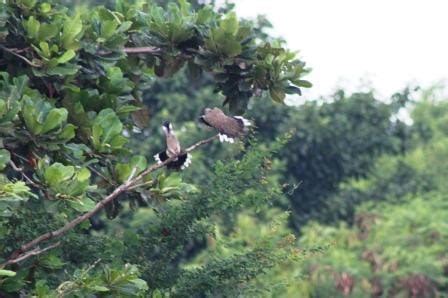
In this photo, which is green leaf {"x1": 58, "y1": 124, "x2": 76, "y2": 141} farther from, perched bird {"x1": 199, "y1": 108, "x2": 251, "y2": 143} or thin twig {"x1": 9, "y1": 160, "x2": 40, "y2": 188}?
perched bird {"x1": 199, "y1": 108, "x2": 251, "y2": 143}

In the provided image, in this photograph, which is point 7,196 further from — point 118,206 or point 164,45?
point 164,45

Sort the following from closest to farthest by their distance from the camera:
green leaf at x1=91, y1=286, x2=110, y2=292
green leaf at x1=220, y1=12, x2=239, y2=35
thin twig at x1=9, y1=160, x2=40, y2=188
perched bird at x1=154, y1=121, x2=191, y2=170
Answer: green leaf at x1=91, y1=286, x2=110, y2=292 → thin twig at x1=9, y1=160, x2=40, y2=188 → perched bird at x1=154, y1=121, x2=191, y2=170 → green leaf at x1=220, y1=12, x2=239, y2=35

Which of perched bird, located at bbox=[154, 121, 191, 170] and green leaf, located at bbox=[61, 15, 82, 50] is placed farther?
green leaf, located at bbox=[61, 15, 82, 50]

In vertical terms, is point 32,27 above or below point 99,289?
above

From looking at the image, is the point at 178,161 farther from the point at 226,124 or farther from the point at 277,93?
the point at 277,93

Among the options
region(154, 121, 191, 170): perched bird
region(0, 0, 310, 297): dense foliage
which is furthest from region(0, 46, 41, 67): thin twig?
region(154, 121, 191, 170): perched bird

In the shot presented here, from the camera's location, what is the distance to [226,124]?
158 inches

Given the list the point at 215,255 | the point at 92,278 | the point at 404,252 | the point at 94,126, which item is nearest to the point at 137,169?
the point at 94,126

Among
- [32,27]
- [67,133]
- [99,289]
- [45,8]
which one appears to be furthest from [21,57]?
[99,289]

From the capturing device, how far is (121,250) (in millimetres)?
4246

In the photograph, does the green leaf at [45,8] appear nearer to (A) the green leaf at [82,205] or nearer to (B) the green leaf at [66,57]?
(B) the green leaf at [66,57]

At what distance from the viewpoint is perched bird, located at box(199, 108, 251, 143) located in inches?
158

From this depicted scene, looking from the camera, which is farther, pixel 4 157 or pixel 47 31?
→ pixel 47 31

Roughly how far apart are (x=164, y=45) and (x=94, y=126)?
0.66m
